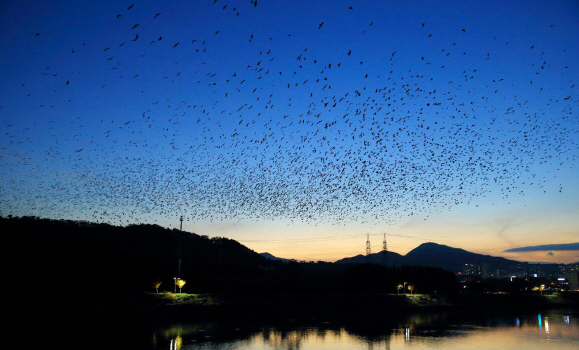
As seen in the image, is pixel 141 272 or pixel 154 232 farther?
pixel 154 232

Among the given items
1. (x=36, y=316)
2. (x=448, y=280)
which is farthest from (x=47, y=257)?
(x=448, y=280)

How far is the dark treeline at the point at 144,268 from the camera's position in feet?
188

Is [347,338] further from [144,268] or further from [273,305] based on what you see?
[144,268]

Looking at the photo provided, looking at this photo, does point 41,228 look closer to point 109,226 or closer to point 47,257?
point 109,226

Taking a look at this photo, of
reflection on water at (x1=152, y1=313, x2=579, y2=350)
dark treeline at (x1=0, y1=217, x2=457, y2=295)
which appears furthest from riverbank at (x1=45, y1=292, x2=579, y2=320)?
reflection on water at (x1=152, y1=313, x2=579, y2=350)

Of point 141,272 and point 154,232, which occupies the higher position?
point 154,232

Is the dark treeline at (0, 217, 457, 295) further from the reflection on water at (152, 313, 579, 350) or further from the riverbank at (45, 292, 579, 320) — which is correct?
the reflection on water at (152, 313, 579, 350)

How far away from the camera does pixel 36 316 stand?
41.9m

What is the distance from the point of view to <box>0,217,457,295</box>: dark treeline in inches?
2255

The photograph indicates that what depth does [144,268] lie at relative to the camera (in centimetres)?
7575

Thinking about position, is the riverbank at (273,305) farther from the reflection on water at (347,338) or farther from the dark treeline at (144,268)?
the reflection on water at (347,338)

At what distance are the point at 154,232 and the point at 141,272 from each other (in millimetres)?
69024

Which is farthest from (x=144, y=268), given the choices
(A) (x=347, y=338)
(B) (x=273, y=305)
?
(A) (x=347, y=338)

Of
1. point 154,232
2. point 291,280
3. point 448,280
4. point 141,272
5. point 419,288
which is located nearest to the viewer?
point 141,272
